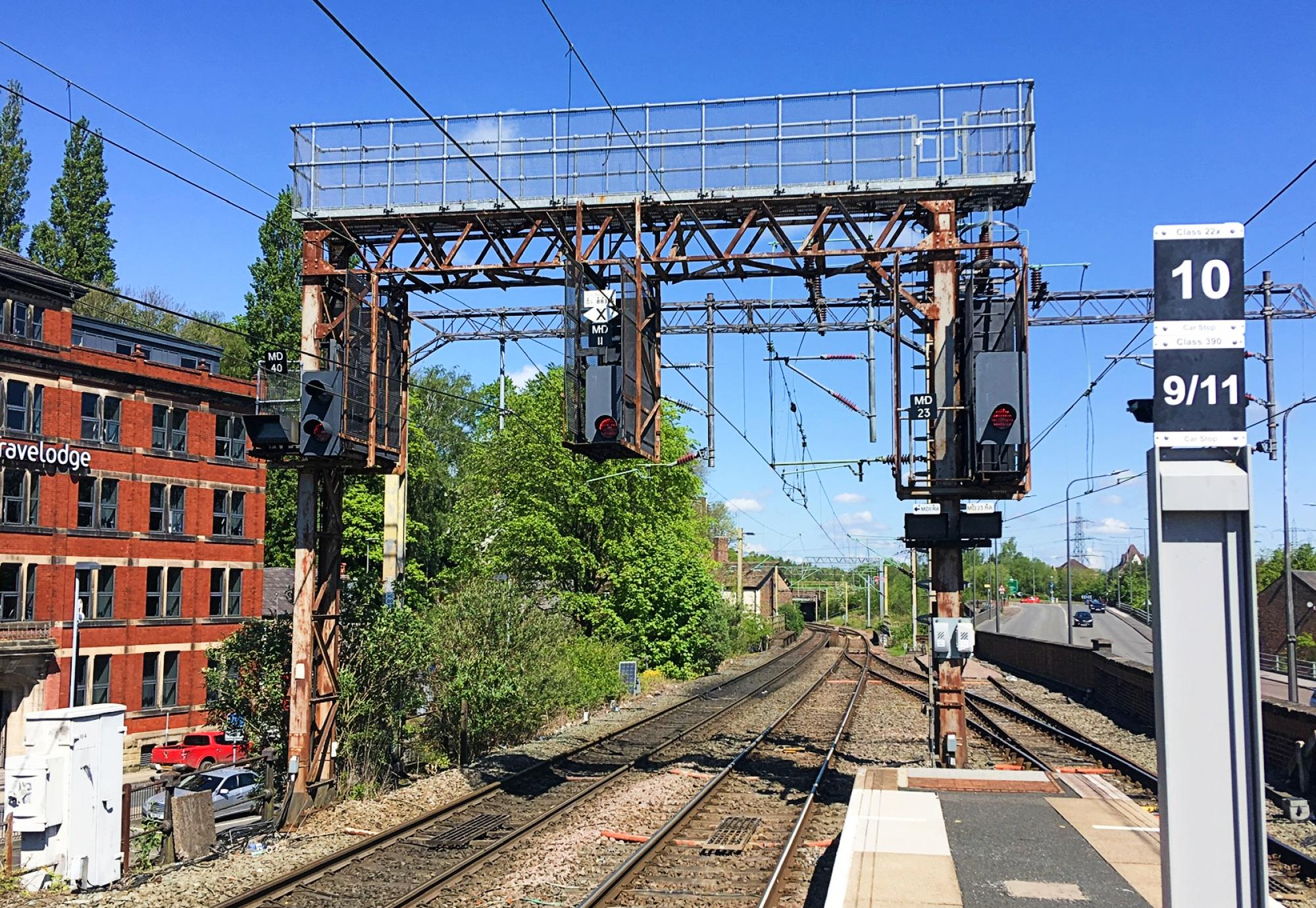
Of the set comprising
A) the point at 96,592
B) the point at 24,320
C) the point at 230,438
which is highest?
the point at 24,320

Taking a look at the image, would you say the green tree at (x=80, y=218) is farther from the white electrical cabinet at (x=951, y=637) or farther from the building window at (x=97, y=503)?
the white electrical cabinet at (x=951, y=637)

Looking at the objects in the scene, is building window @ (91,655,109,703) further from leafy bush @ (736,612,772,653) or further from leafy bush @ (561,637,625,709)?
leafy bush @ (736,612,772,653)

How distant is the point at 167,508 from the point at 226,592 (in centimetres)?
403

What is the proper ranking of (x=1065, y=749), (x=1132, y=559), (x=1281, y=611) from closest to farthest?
(x=1065, y=749), (x=1281, y=611), (x=1132, y=559)

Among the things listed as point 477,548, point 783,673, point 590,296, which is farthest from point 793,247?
point 477,548

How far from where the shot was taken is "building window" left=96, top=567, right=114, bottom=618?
3438cm

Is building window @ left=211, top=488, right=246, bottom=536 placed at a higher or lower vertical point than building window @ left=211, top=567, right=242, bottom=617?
higher

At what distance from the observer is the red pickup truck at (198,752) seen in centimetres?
3081

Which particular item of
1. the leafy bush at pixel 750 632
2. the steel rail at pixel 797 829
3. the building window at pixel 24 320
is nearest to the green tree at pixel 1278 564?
the leafy bush at pixel 750 632

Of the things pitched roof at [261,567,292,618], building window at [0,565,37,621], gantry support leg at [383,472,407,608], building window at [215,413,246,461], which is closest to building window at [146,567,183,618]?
pitched roof at [261,567,292,618]

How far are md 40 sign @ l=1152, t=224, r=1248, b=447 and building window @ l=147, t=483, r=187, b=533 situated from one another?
36.8 m

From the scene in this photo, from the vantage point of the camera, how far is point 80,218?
5528cm

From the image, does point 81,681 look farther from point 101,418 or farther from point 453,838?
point 453,838

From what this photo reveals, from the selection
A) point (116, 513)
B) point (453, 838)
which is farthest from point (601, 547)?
point (453, 838)
